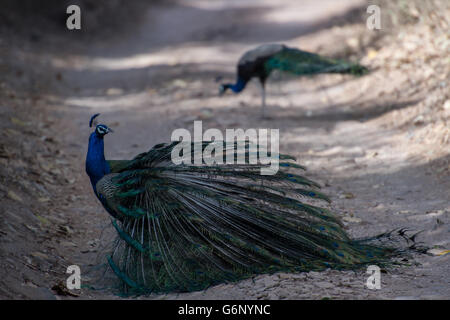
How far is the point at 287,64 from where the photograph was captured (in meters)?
8.68

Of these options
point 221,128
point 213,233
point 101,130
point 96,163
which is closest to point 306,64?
point 221,128

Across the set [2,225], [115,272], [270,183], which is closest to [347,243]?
[270,183]

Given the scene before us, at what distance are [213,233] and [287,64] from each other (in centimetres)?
571

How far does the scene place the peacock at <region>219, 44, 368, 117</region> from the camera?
8531mm

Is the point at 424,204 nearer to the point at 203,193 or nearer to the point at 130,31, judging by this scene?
the point at 203,193

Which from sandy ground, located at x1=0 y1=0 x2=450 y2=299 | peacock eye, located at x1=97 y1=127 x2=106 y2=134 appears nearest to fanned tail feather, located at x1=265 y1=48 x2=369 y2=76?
sandy ground, located at x1=0 y1=0 x2=450 y2=299

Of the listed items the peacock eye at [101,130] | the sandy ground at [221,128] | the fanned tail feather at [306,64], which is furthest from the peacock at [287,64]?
the peacock eye at [101,130]

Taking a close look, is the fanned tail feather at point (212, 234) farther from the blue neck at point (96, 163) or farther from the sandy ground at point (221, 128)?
the blue neck at point (96, 163)

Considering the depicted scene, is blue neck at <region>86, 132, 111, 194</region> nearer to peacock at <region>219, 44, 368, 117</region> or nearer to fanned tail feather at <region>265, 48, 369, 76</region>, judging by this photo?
peacock at <region>219, 44, 368, 117</region>

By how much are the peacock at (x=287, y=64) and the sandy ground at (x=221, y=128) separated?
624 mm

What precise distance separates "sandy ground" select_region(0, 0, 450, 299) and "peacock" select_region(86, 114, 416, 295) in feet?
0.43

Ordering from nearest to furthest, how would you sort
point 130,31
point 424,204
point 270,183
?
point 270,183
point 424,204
point 130,31
